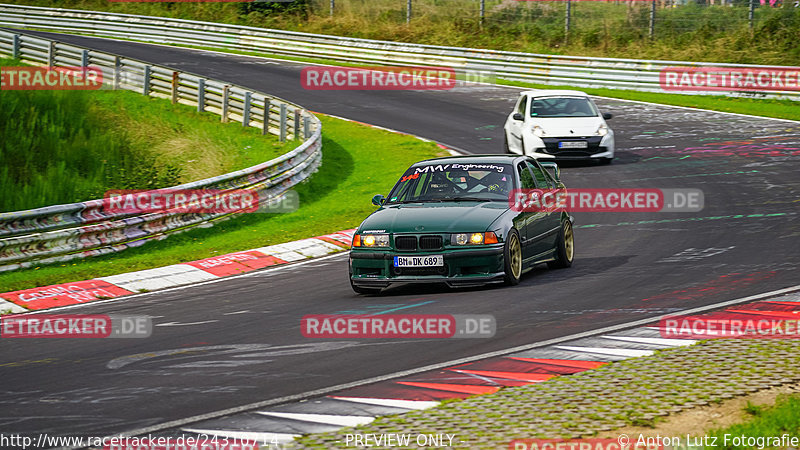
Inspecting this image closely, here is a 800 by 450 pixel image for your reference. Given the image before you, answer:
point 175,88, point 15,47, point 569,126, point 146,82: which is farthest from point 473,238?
point 15,47

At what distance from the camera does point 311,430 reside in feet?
19.5

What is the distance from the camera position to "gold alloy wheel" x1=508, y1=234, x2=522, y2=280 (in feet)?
35.8

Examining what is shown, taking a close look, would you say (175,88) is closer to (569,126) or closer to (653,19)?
(569,126)

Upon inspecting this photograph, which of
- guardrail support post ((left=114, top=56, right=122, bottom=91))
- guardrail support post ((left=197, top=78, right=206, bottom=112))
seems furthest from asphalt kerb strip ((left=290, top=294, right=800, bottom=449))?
guardrail support post ((left=114, top=56, right=122, bottom=91))

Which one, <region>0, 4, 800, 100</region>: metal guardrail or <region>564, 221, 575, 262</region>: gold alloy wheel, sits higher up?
<region>0, 4, 800, 100</region>: metal guardrail

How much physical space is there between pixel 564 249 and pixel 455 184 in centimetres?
164

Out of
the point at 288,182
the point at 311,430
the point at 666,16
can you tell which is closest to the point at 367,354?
the point at 311,430

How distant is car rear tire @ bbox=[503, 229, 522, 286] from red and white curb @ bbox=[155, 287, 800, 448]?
227 cm

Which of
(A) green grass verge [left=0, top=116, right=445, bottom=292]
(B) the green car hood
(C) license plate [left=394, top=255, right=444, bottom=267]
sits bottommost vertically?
(A) green grass verge [left=0, top=116, right=445, bottom=292]

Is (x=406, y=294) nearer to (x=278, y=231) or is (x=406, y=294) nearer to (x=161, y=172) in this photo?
(x=278, y=231)

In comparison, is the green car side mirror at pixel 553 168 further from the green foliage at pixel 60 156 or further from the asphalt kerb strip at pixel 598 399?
the green foliage at pixel 60 156

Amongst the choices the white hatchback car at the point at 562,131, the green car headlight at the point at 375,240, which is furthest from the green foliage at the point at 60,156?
the green car headlight at the point at 375,240

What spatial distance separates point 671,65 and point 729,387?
1091 inches

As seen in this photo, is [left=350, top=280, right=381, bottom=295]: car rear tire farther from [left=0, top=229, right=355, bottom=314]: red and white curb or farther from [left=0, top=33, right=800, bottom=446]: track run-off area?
[left=0, top=229, right=355, bottom=314]: red and white curb
